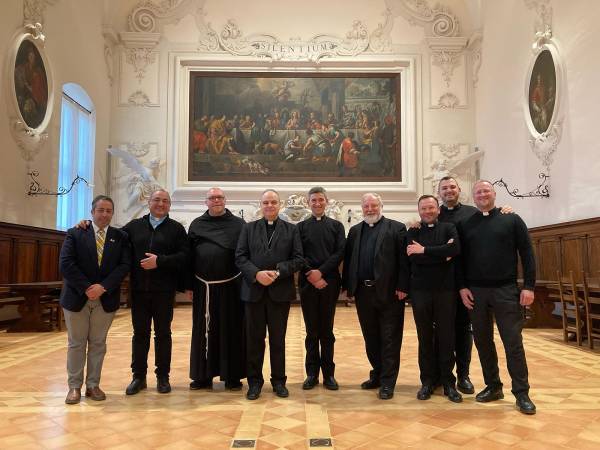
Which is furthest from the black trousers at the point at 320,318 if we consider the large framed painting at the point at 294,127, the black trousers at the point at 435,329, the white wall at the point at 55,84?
the large framed painting at the point at 294,127

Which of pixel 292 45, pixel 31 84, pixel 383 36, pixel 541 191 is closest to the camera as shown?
pixel 31 84

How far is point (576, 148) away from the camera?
31.8ft

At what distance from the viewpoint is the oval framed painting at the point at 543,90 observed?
10.4 meters

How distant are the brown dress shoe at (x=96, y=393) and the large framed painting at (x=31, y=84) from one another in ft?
25.3

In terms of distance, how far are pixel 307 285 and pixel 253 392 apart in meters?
1.04

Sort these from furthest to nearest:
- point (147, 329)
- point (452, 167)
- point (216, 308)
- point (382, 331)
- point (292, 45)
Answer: point (292, 45), point (452, 167), point (216, 308), point (147, 329), point (382, 331)

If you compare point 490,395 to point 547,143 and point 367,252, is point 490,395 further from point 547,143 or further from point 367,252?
point 547,143

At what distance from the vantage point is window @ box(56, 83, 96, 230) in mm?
12656

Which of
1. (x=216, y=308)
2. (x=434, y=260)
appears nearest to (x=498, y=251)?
(x=434, y=260)

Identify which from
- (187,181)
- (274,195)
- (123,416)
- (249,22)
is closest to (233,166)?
(187,181)

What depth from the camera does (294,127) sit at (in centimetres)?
1534

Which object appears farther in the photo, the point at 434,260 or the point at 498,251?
the point at 434,260

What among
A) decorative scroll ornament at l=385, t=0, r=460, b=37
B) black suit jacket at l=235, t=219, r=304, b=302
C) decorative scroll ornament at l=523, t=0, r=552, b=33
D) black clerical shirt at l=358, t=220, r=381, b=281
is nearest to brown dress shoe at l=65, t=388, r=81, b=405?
black suit jacket at l=235, t=219, r=304, b=302

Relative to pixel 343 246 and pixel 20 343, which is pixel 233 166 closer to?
pixel 20 343
